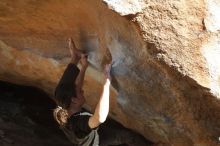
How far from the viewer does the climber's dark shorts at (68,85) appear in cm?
271

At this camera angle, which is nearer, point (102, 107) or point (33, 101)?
point (102, 107)

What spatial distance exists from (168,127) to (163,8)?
28.9 inches

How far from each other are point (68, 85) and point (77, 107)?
16 cm

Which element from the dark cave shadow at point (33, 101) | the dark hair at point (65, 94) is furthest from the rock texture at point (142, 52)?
the dark cave shadow at point (33, 101)

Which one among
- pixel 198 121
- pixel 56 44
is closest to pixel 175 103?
pixel 198 121

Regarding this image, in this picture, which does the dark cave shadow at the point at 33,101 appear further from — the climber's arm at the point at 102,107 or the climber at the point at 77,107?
the climber's arm at the point at 102,107

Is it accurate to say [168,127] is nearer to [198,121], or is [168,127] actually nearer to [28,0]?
[198,121]

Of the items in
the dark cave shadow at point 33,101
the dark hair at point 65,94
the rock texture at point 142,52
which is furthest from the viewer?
the dark cave shadow at point 33,101

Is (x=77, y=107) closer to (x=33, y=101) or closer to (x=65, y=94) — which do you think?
(x=65, y=94)

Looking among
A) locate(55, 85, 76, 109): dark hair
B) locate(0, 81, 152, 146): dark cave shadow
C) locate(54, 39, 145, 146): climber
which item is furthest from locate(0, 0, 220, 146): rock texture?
locate(0, 81, 152, 146): dark cave shadow

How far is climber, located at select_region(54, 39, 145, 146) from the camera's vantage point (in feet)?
7.93

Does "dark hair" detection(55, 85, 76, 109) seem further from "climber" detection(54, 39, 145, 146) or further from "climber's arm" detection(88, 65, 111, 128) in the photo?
"climber's arm" detection(88, 65, 111, 128)

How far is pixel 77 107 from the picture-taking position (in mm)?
2678

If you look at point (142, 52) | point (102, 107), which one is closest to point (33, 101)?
point (102, 107)
